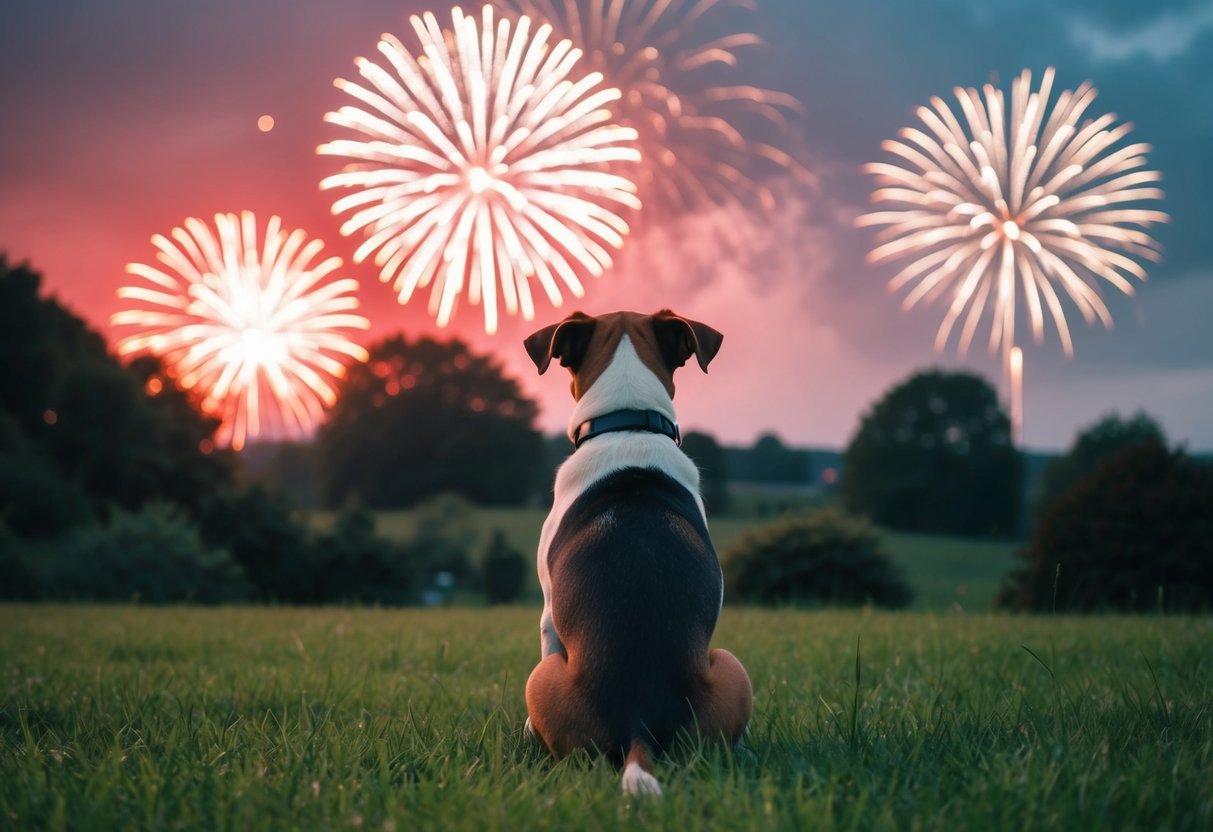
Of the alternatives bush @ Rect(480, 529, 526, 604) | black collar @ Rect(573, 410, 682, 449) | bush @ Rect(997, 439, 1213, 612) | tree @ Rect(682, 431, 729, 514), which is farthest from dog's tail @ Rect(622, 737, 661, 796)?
tree @ Rect(682, 431, 729, 514)

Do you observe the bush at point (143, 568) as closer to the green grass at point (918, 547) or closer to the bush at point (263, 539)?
the bush at point (263, 539)

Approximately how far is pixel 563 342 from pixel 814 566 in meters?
17.5

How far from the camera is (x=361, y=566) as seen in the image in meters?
34.9

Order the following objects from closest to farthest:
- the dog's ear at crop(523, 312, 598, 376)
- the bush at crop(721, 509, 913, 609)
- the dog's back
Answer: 1. the dog's back
2. the dog's ear at crop(523, 312, 598, 376)
3. the bush at crop(721, 509, 913, 609)

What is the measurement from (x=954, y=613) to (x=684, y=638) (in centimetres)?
1018

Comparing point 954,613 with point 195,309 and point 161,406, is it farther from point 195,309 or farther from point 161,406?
point 161,406

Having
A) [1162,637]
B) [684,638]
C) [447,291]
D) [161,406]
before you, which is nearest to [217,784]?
[684,638]

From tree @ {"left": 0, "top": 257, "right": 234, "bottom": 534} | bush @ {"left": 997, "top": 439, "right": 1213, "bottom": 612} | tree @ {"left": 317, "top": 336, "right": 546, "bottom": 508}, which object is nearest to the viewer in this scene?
bush @ {"left": 997, "top": 439, "right": 1213, "bottom": 612}

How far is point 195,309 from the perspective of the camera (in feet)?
83.3

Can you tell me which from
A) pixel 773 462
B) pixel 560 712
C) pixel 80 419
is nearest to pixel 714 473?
pixel 773 462

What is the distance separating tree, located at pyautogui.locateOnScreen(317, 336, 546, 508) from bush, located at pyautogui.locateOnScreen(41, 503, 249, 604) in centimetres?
4258

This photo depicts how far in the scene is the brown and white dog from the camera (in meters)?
3.65

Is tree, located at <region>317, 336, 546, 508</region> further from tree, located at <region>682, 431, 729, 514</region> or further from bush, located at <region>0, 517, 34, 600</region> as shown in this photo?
bush, located at <region>0, 517, 34, 600</region>

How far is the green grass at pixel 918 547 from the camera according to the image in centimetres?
4094
